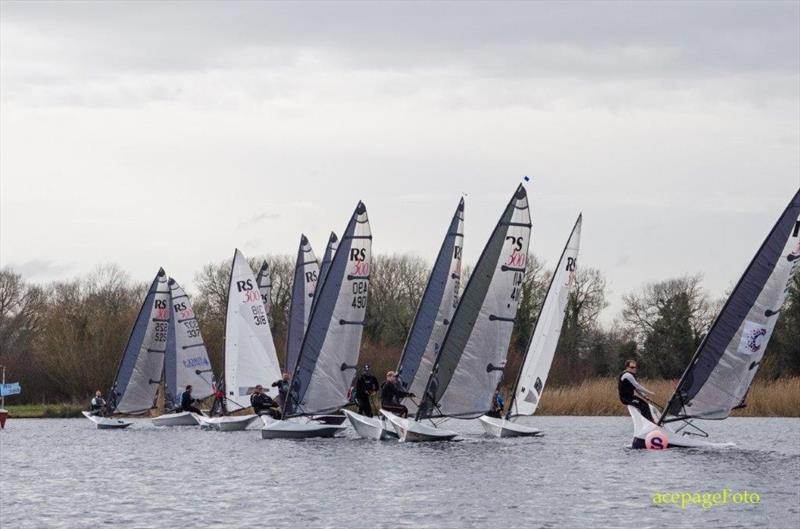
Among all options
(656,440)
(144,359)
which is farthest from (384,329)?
(656,440)

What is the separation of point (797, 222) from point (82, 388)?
42661 mm

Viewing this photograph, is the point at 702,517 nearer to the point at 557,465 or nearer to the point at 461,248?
the point at 557,465

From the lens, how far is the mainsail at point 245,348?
4666cm

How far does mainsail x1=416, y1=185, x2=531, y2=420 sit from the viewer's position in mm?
34156

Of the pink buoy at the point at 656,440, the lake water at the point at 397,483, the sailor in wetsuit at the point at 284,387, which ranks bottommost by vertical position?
the lake water at the point at 397,483

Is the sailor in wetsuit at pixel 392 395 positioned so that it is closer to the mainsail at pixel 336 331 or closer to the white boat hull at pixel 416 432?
the white boat hull at pixel 416 432

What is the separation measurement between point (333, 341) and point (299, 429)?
2439 millimetres

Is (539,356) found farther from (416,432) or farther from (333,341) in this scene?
(333,341)

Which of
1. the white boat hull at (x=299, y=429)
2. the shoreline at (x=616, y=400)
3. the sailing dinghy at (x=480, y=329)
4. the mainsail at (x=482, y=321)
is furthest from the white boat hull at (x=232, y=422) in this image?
the mainsail at (x=482, y=321)

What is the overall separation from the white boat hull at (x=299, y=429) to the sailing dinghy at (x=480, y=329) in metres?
3.26

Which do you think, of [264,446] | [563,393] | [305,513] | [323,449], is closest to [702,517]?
[305,513]

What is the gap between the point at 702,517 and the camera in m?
20.3

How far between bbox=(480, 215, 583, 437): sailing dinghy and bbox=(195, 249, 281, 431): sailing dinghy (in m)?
10.8

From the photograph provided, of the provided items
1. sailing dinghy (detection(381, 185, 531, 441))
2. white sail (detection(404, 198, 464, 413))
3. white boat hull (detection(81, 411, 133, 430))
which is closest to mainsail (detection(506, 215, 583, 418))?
white sail (detection(404, 198, 464, 413))
